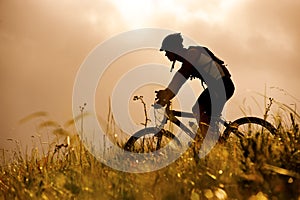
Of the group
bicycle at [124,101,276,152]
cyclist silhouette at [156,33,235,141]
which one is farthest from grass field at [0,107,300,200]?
cyclist silhouette at [156,33,235,141]

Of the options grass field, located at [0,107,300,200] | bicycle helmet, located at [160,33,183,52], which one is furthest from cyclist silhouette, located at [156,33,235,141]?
grass field, located at [0,107,300,200]

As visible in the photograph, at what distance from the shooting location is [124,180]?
436 cm

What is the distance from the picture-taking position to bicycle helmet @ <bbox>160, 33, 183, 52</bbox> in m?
9.15

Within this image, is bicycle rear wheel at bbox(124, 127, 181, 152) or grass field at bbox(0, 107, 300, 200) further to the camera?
bicycle rear wheel at bbox(124, 127, 181, 152)

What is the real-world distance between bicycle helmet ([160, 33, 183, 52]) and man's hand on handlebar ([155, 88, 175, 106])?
88cm

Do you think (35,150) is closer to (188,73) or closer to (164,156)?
(164,156)

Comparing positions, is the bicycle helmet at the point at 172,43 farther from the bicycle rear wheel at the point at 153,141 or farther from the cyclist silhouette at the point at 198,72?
the bicycle rear wheel at the point at 153,141

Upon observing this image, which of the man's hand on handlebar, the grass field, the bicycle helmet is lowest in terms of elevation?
the grass field

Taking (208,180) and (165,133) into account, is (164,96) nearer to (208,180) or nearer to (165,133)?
(165,133)

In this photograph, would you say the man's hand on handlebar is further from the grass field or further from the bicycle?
the grass field

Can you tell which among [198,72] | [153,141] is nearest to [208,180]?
[153,141]

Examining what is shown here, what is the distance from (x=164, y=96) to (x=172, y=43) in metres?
1.12

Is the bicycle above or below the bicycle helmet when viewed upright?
below

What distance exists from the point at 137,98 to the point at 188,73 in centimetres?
197
